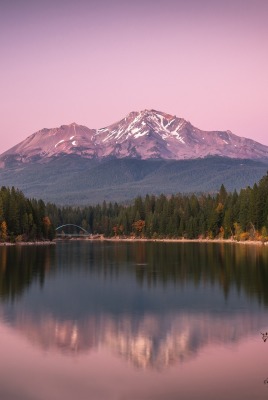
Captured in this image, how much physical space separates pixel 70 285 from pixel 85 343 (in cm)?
3728

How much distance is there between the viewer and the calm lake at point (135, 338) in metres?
30.8

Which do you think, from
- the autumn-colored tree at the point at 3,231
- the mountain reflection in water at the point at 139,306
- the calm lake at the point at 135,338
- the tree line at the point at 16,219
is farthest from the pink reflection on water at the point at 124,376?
the tree line at the point at 16,219

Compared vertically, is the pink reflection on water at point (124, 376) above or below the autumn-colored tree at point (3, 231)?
below

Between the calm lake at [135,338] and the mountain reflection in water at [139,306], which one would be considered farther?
the mountain reflection in water at [139,306]

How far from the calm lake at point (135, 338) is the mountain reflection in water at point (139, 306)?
89mm

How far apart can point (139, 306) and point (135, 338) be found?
639 inches

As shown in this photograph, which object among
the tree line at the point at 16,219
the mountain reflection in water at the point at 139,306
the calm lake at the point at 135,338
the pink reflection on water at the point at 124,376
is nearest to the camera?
the pink reflection on water at the point at 124,376

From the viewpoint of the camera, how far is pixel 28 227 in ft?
585

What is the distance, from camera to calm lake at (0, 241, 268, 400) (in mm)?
30781

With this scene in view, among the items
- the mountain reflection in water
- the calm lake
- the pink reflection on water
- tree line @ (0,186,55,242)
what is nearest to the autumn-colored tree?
tree line @ (0,186,55,242)

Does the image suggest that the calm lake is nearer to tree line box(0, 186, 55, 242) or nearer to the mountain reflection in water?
the mountain reflection in water

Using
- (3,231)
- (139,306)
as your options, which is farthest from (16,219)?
(139,306)

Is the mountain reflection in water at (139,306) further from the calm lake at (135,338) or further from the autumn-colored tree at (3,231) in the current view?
the autumn-colored tree at (3,231)

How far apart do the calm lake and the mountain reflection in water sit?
89mm
